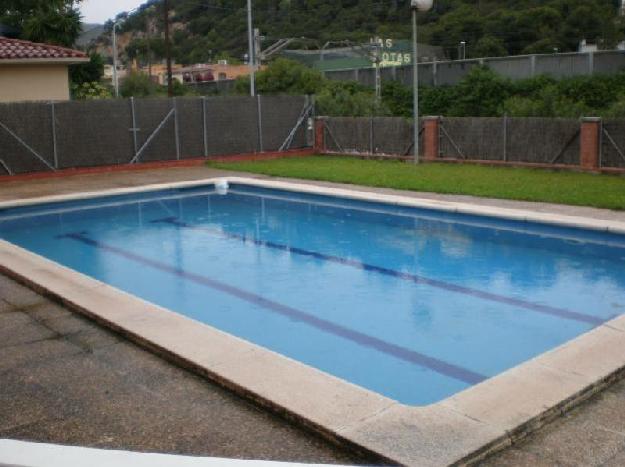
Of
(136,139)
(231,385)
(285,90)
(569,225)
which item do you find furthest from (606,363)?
(285,90)

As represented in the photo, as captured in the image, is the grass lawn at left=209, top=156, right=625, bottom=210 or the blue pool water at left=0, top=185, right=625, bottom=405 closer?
the blue pool water at left=0, top=185, right=625, bottom=405

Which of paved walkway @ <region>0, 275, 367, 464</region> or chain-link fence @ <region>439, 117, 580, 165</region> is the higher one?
chain-link fence @ <region>439, 117, 580, 165</region>

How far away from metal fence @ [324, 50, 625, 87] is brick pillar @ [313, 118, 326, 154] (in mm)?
21269

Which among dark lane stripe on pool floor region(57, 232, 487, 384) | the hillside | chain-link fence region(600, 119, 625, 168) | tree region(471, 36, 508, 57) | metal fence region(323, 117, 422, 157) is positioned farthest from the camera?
tree region(471, 36, 508, 57)

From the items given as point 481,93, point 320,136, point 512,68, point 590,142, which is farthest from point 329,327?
point 512,68

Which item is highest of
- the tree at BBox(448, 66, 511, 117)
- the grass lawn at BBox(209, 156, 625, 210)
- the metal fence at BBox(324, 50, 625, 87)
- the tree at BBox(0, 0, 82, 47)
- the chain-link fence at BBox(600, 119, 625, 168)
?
the tree at BBox(0, 0, 82, 47)

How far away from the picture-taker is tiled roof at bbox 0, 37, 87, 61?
20391 mm

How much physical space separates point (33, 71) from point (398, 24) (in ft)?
200

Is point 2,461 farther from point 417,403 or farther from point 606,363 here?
point 606,363

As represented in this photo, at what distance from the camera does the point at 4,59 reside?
66.1ft

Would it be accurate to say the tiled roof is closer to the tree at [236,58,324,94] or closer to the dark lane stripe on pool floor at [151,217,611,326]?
the dark lane stripe on pool floor at [151,217,611,326]

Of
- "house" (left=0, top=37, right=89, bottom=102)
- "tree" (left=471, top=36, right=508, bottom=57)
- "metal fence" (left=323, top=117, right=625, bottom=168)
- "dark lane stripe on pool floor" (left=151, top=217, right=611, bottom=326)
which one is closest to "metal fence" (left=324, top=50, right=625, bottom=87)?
"tree" (left=471, top=36, right=508, bottom=57)

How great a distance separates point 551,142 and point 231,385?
590 inches

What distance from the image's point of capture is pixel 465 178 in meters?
16.5
